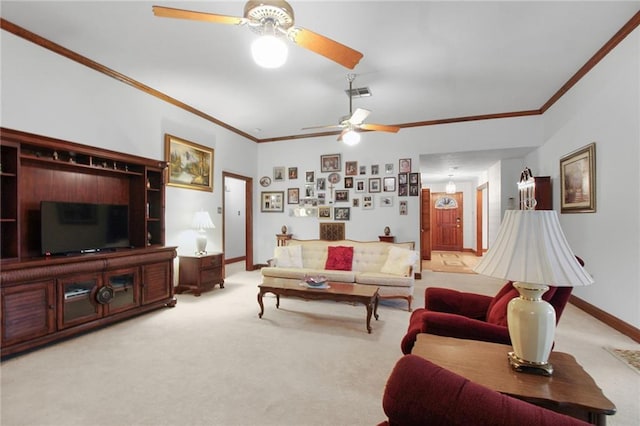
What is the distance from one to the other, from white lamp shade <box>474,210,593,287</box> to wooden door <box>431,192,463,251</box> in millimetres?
10184

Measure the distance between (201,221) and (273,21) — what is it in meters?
3.69

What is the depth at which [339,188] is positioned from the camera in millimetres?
6488

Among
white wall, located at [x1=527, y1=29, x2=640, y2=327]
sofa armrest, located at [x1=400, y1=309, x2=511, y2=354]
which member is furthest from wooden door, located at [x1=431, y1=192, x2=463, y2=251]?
sofa armrest, located at [x1=400, y1=309, x2=511, y2=354]

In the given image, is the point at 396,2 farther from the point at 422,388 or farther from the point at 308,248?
the point at 308,248

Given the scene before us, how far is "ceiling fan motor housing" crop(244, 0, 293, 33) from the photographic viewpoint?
1749 millimetres

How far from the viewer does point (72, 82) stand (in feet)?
11.1

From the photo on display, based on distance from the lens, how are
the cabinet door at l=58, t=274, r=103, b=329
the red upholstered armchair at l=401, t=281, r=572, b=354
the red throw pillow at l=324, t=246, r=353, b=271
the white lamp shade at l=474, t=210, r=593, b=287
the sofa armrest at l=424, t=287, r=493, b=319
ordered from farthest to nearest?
the red throw pillow at l=324, t=246, r=353, b=271 < the cabinet door at l=58, t=274, r=103, b=329 < the sofa armrest at l=424, t=287, r=493, b=319 < the red upholstered armchair at l=401, t=281, r=572, b=354 < the white lamp shade at l=474, t=210, r=593, b=287

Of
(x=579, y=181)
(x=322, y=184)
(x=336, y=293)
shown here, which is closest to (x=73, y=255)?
(x=336, y=293)

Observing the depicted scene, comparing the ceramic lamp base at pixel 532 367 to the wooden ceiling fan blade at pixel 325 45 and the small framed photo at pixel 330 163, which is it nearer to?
the wooden ceiling fan blade at pixel 325 45

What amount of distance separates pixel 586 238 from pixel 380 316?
112 inches

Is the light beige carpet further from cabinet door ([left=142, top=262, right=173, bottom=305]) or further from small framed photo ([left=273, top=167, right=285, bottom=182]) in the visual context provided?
cabinet door ([left=142, top=262, right=173, bottom=305])

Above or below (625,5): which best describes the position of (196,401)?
below

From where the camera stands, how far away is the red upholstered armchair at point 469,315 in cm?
165

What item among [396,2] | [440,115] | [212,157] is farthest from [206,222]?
[440,115]
